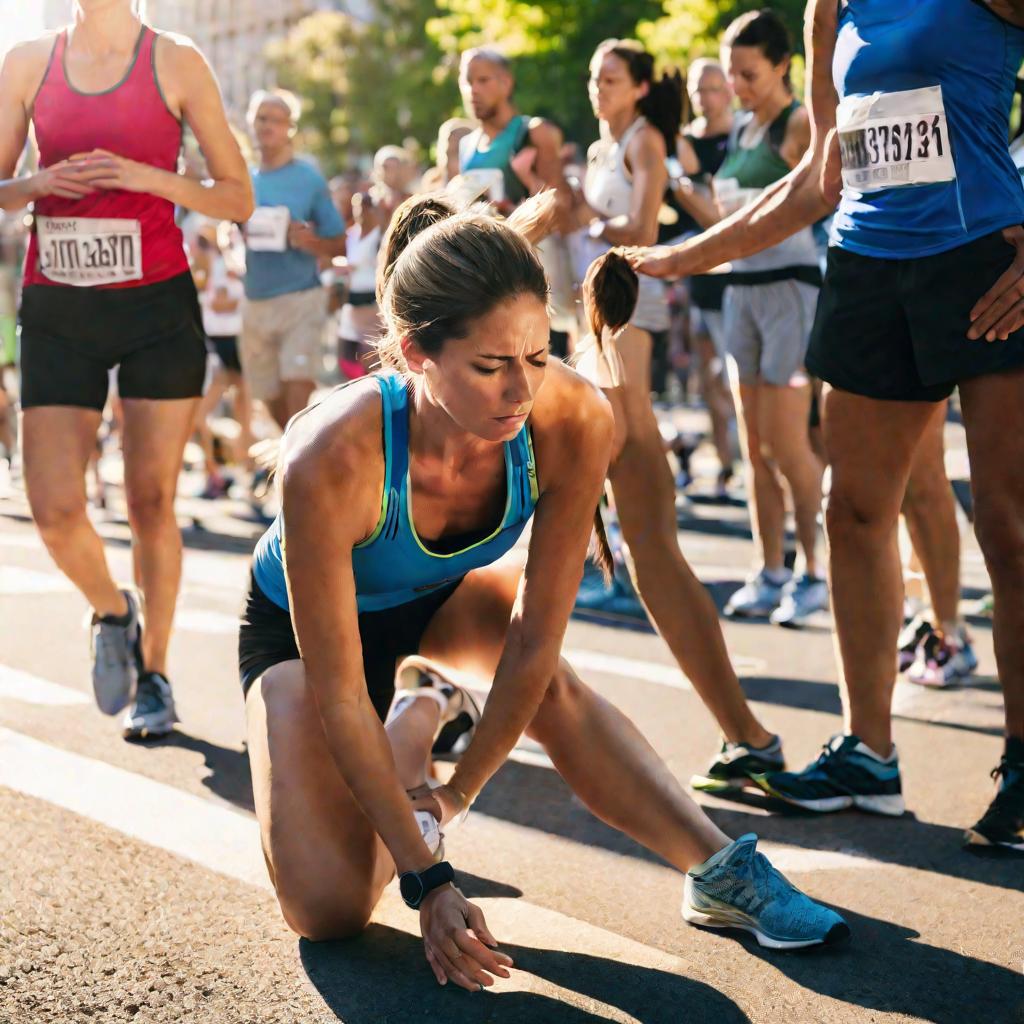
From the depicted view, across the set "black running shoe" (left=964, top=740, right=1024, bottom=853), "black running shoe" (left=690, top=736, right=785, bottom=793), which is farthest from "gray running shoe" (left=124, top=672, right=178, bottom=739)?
"black running shoe" (left=964, top=740, right=1024, bottom=853)

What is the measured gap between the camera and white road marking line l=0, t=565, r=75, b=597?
704 centimetres

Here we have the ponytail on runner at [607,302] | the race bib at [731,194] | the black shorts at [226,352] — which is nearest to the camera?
the ponytail on runner at [607,302]

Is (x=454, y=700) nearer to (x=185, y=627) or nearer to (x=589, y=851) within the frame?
(x=589, y=851)

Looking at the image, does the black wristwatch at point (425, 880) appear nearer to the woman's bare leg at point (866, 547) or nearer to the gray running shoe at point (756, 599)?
the woman's bare leg at point (866, 547)

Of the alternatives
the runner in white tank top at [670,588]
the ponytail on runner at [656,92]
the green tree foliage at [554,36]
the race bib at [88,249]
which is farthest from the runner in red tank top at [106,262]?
the green tree foliage at [554,36]

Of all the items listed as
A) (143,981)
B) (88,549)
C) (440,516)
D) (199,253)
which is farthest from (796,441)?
(199,253)

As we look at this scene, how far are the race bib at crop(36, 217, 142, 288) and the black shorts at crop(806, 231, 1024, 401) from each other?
77.1 inches

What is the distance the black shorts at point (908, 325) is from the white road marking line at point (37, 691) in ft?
8.24

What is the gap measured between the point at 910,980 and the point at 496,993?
741mm

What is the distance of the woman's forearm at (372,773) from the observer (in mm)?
2809

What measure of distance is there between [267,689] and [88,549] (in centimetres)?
162

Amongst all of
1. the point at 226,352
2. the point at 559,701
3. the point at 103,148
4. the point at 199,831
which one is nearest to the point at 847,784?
the point at 559,701

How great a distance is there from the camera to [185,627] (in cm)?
632

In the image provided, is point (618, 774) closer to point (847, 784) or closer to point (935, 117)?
point (847, 784)
